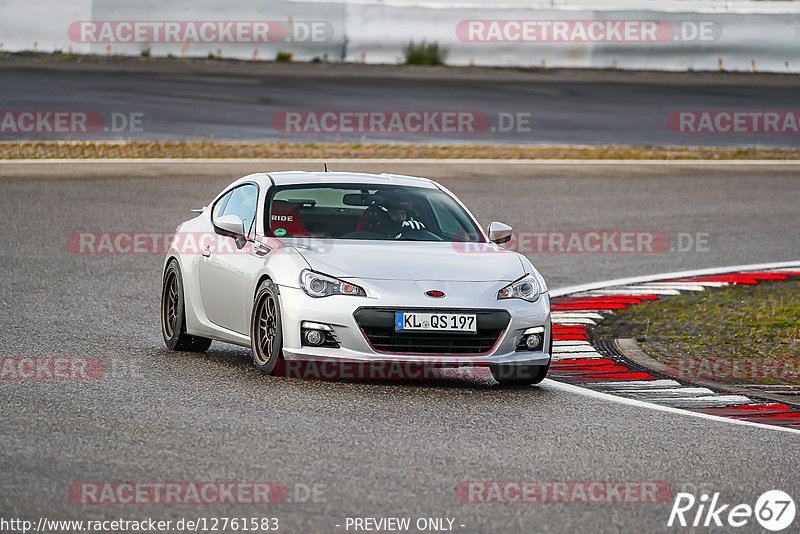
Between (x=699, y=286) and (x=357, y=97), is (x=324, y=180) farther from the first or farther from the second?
(x=357, y=97)

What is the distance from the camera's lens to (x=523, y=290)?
9.47 m

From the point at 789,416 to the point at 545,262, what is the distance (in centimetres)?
729

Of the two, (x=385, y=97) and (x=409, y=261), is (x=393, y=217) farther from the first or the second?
(x=385, y=97)

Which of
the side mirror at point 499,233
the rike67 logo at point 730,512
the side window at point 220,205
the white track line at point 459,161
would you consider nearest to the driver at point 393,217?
the side mirror at point 499,233

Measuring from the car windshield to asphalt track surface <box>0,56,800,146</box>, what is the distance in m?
12.8

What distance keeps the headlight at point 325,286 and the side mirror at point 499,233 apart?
1.49 m

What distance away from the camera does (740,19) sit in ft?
102

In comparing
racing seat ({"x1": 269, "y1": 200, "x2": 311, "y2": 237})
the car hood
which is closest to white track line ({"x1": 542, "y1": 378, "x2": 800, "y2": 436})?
the car hood

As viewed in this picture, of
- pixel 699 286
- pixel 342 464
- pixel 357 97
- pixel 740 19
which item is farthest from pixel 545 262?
pixel 740 19

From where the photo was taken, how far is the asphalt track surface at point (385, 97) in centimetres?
2444

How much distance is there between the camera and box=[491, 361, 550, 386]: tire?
9492mm

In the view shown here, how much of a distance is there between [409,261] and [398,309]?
1.79 ft

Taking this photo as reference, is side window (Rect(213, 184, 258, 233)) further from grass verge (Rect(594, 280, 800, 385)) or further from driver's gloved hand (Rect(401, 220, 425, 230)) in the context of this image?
grass verge (Rect(594, 280, 800, 385))

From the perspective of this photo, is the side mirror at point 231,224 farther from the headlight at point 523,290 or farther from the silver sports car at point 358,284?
the headlight at point 523,290
